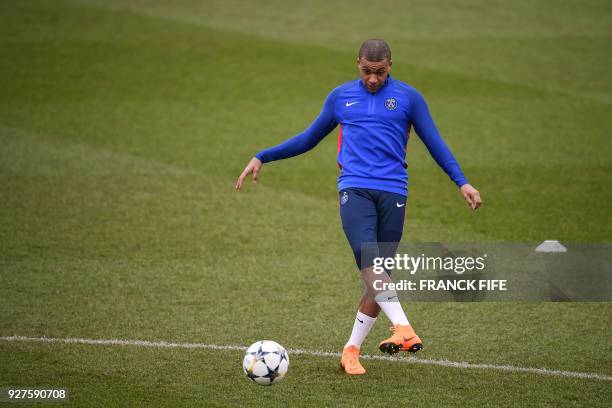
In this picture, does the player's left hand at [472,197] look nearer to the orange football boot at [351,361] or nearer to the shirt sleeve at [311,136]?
the shirt sleeve at [311,136]

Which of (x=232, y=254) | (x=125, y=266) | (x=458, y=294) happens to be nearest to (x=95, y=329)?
(x=125, y=266)

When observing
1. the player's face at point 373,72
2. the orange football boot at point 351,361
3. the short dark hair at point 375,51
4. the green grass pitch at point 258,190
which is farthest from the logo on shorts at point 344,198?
the green grass pitch at point 258,190

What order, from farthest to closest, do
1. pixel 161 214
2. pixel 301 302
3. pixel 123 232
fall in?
pixel 161 214 < pixel 123 232 < pixel 301 302

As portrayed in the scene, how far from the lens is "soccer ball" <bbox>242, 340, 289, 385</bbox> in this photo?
6.73m

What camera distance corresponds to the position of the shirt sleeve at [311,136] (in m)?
7.30

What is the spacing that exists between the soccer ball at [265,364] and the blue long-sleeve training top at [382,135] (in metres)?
1.38

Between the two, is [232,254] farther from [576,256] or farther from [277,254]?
[576,256]

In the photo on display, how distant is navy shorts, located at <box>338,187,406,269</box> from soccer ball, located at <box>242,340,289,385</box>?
919mm

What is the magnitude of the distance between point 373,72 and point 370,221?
1109 mm

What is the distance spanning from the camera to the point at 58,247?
10.9 m

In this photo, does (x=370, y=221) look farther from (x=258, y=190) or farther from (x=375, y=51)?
(x=258, y=190)

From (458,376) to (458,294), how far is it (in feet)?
7.36

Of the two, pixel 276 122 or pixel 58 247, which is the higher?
pixel 276 122

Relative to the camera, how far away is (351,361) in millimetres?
7410
